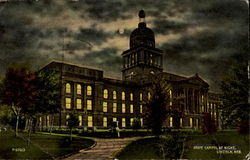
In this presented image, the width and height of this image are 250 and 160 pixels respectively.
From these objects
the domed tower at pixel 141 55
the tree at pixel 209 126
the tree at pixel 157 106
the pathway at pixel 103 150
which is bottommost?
the pathway at pixel 103 150

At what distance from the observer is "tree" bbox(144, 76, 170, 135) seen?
30.5ft

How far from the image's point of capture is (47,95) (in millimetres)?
10125

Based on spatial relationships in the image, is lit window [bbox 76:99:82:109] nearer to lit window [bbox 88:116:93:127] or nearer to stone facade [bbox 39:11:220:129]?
stone facade [bbox 39:11:220:129]

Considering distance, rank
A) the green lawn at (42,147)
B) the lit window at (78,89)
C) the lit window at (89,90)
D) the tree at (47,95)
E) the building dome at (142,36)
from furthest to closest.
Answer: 1. the lit window at (89,90)
2. the lit window at (78,89)
3. the tree at (47,95)
4. the building dome at (142,36)
5. the green lawn at (42,147)

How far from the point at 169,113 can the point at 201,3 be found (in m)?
3.73

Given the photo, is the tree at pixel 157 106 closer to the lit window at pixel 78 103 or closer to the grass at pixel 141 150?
the grass at pixel 141 150

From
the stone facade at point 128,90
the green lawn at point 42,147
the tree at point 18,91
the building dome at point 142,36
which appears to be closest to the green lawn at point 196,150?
the stone facade at point 128,90

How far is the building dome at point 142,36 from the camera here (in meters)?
9.88

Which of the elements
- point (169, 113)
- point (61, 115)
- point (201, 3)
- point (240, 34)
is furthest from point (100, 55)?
point (240, 34)

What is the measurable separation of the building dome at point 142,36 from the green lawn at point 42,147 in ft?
12.3

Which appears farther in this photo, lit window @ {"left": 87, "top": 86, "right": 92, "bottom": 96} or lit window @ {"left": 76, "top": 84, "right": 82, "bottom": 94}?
lit window @ {"left": 87, "top": 86, "right": 92, "bottom": 96}

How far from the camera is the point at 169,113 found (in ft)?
30.6

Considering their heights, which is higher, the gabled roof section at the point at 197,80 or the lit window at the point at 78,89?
the gabled roof section at the point at 197,80

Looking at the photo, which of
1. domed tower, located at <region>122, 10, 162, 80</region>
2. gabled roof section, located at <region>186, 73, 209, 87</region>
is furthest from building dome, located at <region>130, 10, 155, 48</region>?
gabled roof section, located at <region>186, 73, 209, 87</region>
